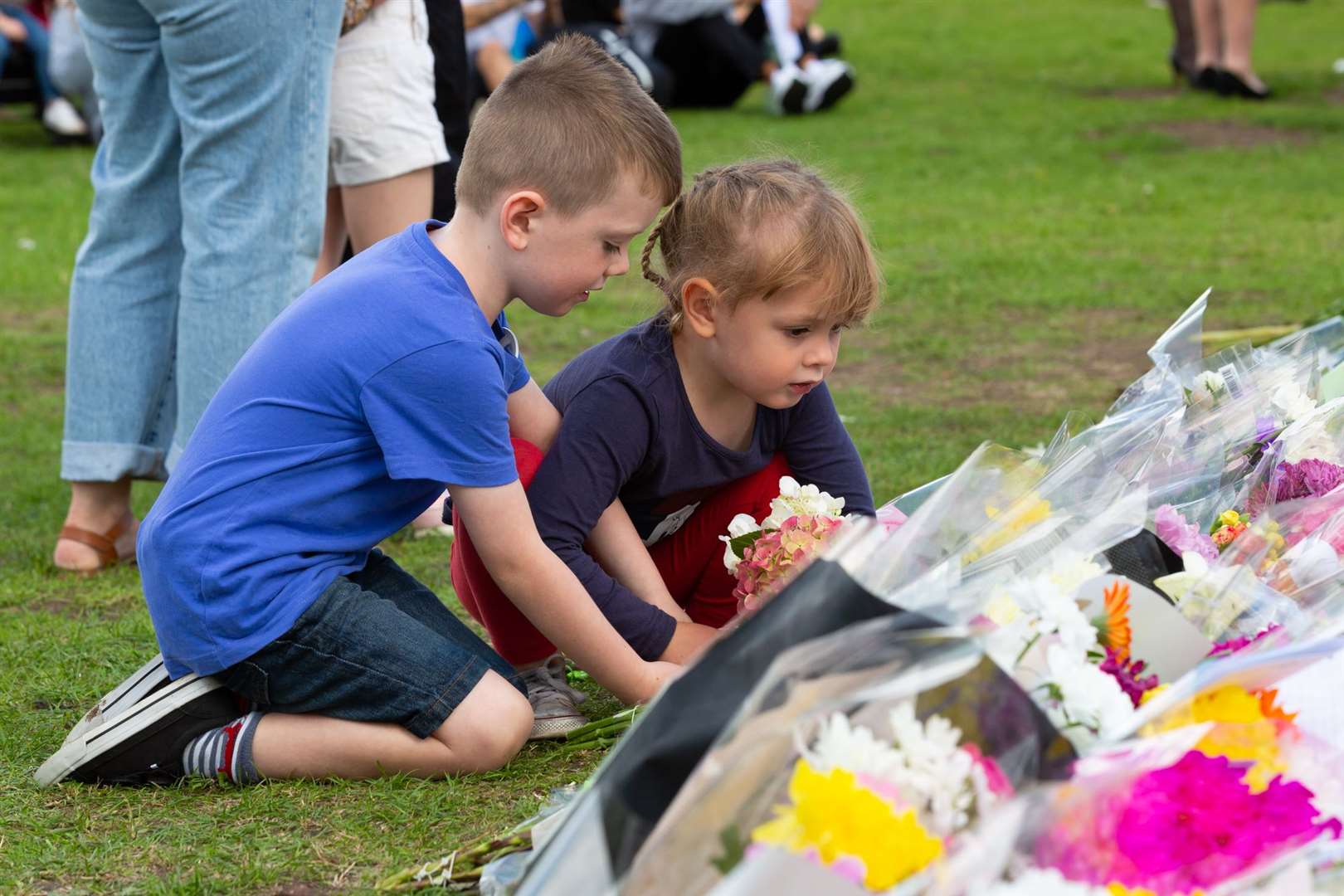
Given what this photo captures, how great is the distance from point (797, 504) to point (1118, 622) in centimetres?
79

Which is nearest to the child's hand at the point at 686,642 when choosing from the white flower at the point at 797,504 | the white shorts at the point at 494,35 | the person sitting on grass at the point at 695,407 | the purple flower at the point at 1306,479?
the person sitting on grass at the point at 695,407

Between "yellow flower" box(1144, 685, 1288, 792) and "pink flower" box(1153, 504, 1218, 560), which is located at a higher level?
"yellow flower" box(1144, 685, 1288, 792)

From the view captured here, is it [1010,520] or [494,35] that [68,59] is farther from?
[1010,520]

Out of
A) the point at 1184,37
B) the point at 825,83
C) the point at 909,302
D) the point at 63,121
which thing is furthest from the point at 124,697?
the point at 1184,37

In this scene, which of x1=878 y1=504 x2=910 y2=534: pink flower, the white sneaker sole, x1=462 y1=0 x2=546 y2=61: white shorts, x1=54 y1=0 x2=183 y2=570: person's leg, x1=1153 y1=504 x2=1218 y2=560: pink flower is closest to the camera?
x1=1153 y1=504 x2=1218 y2=560: pink flower

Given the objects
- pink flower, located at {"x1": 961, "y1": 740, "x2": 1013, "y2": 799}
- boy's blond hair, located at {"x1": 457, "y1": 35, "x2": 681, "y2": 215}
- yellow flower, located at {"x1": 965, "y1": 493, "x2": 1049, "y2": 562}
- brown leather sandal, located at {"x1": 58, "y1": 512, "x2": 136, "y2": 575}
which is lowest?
brown leather sandal, located at {"x1": 58, "y1": 512, "x2": 136, "y2": 575}

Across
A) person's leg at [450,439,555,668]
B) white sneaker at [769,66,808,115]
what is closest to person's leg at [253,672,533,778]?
person's leg at [450,439,555,668]

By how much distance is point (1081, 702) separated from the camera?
1.63 meters

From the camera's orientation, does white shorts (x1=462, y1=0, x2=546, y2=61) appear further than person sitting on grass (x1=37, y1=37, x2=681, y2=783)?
Yes

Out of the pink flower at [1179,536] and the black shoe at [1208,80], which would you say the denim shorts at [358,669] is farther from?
the black shoe at [1208,80]

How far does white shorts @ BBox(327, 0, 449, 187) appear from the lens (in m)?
3.57

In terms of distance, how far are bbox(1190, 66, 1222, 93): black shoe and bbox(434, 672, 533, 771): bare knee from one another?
30.6 feet

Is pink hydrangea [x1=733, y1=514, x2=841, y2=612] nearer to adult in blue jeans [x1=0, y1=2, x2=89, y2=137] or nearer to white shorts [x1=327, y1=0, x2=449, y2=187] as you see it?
white shorts [x1=327, y1=0, x2=449, y2=187]

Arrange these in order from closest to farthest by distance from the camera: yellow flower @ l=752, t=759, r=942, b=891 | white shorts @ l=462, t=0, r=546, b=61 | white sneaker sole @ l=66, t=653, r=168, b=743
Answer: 1. yellow flower @ l=752, t=759, r=942, b=891
2. white sneaker sole @ l=66, t=653, r=168, b=743
3. white shorts @ l=462, t=0, r=546, b=61
